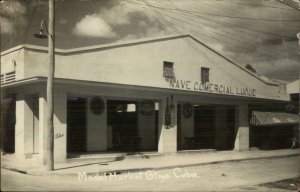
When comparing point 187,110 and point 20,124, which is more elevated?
point 187,110

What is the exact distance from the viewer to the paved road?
Answer: 10.8 meters

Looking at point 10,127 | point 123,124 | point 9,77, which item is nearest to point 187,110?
point 123,124

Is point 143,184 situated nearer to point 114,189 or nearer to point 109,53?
point 114,189

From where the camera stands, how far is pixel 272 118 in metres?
23.3

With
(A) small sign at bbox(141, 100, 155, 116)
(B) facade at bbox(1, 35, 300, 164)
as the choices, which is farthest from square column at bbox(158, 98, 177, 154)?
(A) small sign at bbox(141, 100, 155, 116)

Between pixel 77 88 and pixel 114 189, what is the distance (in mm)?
6730

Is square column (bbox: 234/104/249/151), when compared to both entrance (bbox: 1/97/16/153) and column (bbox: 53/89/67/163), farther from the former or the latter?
entrance (bbox: 1/97/16/153)

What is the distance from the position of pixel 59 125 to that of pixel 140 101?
6.51m

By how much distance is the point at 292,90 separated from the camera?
1759cm

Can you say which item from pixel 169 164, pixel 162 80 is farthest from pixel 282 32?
pixel 162 80

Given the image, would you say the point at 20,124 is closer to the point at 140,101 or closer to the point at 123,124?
the point at 140,101

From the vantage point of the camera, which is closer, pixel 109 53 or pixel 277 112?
pixel 109 53

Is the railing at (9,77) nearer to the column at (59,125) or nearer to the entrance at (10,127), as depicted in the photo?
the entrance at (10,127)

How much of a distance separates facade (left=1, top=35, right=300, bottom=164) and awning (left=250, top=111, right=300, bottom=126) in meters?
0.06
